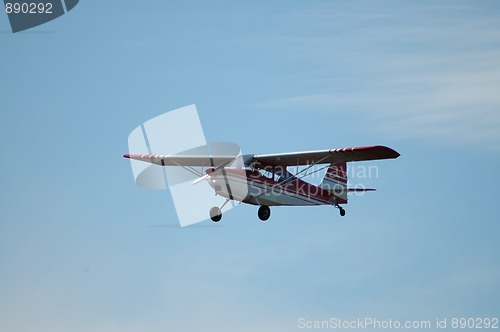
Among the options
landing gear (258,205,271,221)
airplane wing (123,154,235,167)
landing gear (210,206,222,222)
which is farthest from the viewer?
airplane wing (123,154,235,167)

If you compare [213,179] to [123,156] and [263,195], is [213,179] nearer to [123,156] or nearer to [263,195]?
[263,195]

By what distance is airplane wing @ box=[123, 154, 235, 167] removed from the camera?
35.1 meters

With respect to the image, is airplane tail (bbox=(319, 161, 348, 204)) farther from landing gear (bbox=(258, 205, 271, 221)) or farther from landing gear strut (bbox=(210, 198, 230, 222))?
landing gear strut (bbox=(210, 198, 230, 222))

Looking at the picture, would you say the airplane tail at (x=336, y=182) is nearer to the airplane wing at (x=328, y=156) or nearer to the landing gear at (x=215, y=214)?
the airplane wing at (x=328, y=156)

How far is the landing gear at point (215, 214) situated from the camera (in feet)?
112

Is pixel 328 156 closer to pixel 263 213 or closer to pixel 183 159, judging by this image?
pixel 263 213

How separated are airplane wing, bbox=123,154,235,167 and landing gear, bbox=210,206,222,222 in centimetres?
177

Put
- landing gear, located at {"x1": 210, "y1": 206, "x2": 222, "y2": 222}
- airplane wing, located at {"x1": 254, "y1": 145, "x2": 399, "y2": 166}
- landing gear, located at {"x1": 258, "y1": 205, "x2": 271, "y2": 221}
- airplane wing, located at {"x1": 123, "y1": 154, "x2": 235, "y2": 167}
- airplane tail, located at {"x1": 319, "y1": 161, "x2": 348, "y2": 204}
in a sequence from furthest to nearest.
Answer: airplane tail, located at {"x1": 319, "y1": 161, "x2": 348, "y2": 204}, airplane wing, located at {"x1": 123, "y1": 154, "x2": 235, "y2": 167}, landing gear, located at {"x1": 258, "y1": 205, "x2": 271, "y2": 221}, landing gear, located at {"x1": 210, "y1": 206, "x2": 222, "y2": 222}, airplane wing, located at {"x1": 254, "y1": 145, "x2": 399, "y2": 166}

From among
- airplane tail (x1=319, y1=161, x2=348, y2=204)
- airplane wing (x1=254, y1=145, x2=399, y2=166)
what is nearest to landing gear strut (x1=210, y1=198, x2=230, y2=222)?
airplane wing (x1=254, y1=145, x2=399, y2=166)

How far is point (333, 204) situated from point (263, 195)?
4460 mm

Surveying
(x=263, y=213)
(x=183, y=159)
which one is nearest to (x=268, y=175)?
(x=263, y=213)

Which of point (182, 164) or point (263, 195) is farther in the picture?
point (182, 164)

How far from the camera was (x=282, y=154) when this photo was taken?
34406 mm

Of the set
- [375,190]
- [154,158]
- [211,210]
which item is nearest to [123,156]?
[154,158]
